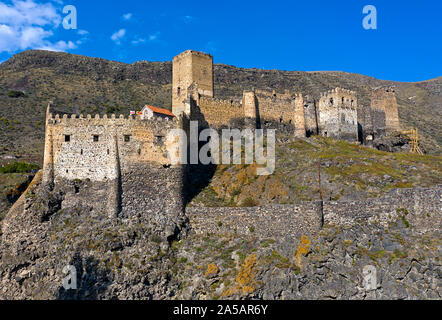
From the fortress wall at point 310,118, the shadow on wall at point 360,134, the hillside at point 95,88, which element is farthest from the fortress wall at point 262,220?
the hillside at point 95,88

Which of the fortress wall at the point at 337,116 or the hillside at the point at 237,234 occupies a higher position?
the fortress wall at the point at 337,116

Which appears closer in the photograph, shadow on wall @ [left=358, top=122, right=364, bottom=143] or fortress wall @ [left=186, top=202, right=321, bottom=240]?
fortress wall @ [left=186, top=202, right=321, bottom=240]

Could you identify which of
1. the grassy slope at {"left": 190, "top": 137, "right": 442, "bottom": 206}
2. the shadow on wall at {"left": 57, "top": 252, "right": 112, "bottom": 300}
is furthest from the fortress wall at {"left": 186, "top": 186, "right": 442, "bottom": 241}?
the shadow on wall at {"left": 57, "top": 252, "right": 112, "bottom": 300}

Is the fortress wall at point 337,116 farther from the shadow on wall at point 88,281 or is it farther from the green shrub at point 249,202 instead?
the shadow on wall at point 88,281

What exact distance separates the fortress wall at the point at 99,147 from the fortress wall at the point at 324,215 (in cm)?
636

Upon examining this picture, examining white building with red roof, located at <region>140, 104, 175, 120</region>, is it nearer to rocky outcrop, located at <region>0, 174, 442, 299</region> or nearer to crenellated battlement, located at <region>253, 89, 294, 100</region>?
rocky outcrop, located at <region>0, 174, 442, 299</region>

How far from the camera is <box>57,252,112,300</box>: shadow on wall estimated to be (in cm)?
2778

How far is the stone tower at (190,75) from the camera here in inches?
1720

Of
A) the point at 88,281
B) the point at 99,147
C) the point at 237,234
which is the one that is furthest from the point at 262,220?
the point at 99,147

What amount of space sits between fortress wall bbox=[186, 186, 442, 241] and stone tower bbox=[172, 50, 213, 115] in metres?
15.3

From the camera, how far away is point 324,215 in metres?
29.8

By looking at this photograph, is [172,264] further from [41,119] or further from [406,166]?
[41,119]

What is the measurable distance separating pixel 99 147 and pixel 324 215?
1616 cm

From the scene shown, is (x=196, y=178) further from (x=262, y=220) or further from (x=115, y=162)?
(x=262, y=220)
